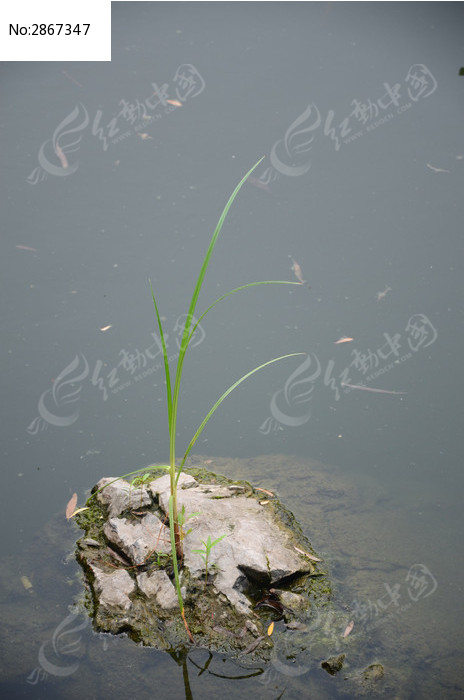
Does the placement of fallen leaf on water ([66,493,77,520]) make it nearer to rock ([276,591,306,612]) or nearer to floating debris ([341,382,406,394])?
rock ([276,591,306,612])

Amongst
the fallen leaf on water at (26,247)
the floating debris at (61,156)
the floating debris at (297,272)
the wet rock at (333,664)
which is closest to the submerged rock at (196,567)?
the wet rock at (333,664)

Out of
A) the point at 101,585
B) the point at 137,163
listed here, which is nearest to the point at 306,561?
the point at 101,585

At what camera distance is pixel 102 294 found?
268 cm

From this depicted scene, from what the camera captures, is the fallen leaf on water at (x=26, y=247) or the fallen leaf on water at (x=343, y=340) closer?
the fallen leaf on water at (x=343, y=340)

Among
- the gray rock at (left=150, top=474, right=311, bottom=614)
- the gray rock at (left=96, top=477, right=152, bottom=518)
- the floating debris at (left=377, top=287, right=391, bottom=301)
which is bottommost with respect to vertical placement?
the gray rock at (left=150, top=474, right=311, bottom=614)

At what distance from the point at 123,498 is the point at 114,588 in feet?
0.95

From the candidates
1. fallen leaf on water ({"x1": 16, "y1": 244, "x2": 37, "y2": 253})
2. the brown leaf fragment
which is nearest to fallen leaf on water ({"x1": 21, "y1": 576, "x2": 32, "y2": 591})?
the brown leaf fragment

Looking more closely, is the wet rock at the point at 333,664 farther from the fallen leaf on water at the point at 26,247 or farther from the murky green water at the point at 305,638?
the fallen leaf on water at the point at 26,247

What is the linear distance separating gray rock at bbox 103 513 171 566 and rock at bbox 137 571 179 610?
51 mm

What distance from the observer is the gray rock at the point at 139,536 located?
1774 millimetres

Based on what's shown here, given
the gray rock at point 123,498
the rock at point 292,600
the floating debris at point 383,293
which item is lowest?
the rock at point 292,600

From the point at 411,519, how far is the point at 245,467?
0.56 metres

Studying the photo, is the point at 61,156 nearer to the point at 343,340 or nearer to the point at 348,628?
the point at 343,340

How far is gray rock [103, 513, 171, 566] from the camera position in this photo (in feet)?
5.82
